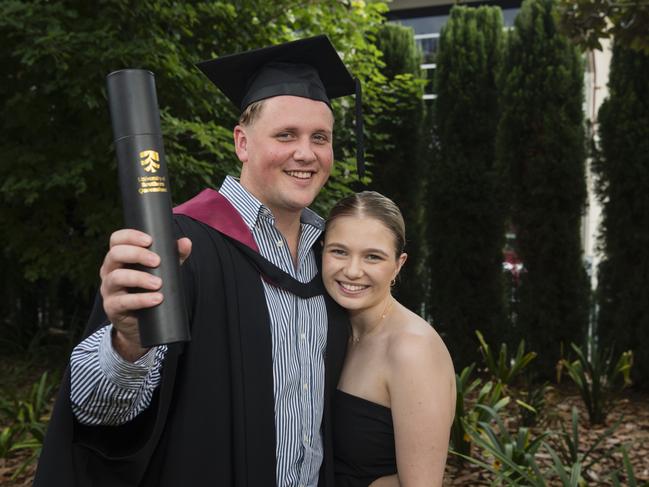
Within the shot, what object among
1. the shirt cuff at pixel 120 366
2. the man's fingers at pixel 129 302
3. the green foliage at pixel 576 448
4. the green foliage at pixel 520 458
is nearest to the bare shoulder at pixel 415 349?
the shirt cuff at pixel 120 366

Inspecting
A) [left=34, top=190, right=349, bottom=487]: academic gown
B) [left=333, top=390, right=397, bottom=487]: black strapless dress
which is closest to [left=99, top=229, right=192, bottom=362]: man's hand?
[left=34, top=190, right=349, bottom=487]: academic gown

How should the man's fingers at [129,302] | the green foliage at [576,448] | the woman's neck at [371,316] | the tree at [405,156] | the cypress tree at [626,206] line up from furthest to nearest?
the tree at [405,156] < the cypress tree at [626,206] < the green foliage at [576,448] < the woman's neck at [371,316] < the man's fingers at [129,302]

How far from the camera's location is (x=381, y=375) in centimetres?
175

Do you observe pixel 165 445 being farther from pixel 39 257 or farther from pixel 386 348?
pixel 39 257

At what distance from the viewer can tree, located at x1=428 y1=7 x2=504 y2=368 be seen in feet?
22.1

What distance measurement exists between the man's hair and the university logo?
0.75 meters

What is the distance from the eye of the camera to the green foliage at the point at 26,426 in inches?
155

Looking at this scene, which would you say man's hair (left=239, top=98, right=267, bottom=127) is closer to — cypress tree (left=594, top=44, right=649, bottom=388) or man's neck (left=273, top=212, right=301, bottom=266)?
man's neck (left=273, top=212, right=301, bottom=266)

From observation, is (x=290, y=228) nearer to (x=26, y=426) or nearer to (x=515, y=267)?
(x=26, y=426)

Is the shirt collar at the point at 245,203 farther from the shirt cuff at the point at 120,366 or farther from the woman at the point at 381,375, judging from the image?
the shirt cuff at the point at 120,366

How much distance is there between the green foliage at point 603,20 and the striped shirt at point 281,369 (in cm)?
271

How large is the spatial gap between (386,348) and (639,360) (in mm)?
4960

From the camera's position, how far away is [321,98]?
1.79m

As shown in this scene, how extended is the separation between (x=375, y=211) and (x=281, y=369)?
54cm
